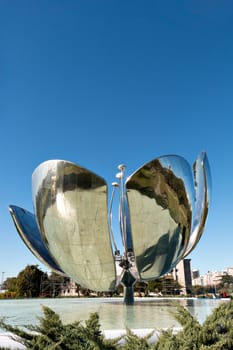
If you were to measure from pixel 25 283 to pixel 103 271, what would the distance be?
27154 mm

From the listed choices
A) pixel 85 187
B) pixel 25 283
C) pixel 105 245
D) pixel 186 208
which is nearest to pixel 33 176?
pixel 85 187

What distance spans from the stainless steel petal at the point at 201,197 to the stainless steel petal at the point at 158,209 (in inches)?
70.3

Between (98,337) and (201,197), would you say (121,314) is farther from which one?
(98,337)

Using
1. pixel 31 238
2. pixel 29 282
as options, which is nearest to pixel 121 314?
pixel 31 238

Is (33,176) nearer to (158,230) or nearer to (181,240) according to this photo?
(158,230)

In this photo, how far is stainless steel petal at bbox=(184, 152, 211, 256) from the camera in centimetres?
834

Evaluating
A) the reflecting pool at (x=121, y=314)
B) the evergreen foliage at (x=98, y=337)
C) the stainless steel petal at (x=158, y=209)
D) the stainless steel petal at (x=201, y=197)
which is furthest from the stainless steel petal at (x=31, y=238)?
the evergreen foliage at (x=98, y=337)

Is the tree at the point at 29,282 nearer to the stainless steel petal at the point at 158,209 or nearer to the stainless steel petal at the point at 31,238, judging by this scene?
the stainless steel petal at the point at 31,238

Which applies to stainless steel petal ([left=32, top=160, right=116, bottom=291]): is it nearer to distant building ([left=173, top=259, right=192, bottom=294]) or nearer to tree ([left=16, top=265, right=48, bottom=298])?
tree ([left=16, top=265, right=48, bottom=298])

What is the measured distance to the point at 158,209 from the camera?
6.32 metres

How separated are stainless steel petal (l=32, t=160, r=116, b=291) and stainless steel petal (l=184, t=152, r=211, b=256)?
3056mm

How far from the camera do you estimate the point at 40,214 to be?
6.84 m

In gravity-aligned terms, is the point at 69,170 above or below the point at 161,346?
above

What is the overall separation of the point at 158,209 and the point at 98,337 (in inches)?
169
